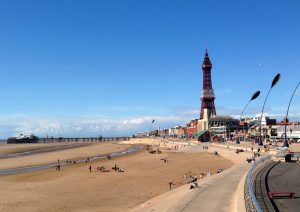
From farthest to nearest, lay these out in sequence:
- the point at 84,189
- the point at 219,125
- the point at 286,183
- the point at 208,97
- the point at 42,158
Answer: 1. the point at 208,97
2. the point at 219,125
3. the point at 42,158
4. the point at 84,189
5. the point at 286,183

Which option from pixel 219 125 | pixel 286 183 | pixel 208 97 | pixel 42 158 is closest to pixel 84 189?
pixel 286 183

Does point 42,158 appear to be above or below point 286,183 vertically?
below

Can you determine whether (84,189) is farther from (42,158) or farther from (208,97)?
(208,97)

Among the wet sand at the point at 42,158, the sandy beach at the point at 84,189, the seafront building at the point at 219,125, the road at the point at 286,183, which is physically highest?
the seafront building at the point at 219,125

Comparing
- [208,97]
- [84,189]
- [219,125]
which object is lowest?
[84,189]

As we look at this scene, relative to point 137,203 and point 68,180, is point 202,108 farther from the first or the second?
point 137,203

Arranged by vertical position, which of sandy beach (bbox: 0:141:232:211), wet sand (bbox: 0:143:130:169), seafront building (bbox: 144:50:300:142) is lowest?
sandy beach (bbox: 0:141:232:211)

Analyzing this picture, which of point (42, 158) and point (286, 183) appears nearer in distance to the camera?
point (286, 183)

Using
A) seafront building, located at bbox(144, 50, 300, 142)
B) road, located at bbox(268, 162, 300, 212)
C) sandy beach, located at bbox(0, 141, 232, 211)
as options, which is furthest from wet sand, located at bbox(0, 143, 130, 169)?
seafront building, located at bbox(144, 50, 300, 142)

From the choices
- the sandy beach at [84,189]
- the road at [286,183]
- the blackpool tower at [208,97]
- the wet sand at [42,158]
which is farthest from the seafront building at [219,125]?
the road at [286,183]

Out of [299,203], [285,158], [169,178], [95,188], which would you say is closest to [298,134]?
[285,158]

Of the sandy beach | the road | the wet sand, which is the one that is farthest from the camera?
the wet sand

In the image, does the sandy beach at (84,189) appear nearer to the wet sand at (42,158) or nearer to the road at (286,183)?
the road at (286,183)

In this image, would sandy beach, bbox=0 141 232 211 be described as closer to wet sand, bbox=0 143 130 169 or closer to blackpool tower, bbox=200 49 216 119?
wet sand, bbox=0 143 130 169
